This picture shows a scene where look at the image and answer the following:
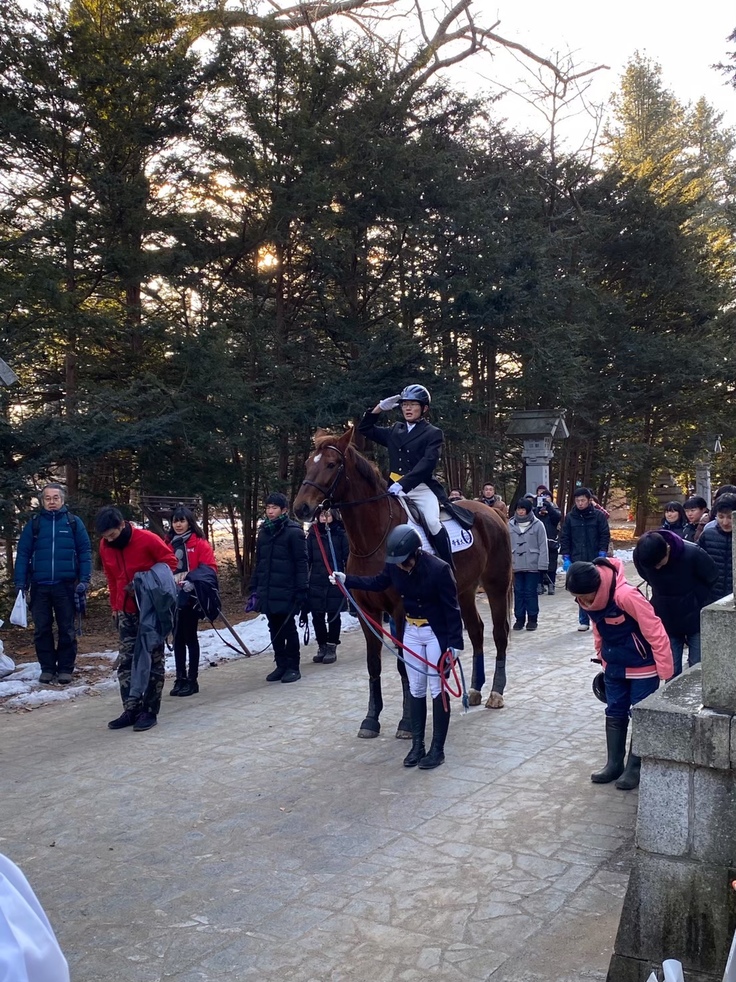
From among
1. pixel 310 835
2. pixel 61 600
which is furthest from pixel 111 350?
pixel 310 835

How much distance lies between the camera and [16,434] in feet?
41.1

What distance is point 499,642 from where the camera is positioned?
374 inches

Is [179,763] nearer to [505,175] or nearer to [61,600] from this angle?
[61,600]

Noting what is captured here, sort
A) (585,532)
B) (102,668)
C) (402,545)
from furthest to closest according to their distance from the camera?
(585,532), (102,668), (402,545)

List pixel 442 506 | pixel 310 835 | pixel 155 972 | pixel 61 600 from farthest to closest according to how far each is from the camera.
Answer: pixel 61 600 < pixel 442 506 < pixel 310 835 < pixel 155 972

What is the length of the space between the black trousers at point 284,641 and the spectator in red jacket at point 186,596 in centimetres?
88

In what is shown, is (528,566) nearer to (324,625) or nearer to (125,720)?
(324,625)

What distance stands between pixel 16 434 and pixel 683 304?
21.9m

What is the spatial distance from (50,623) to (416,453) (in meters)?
5.06

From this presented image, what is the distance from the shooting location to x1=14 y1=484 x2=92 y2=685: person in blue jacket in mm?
10453

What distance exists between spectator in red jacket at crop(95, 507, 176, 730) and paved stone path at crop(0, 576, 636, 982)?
0.21 metres

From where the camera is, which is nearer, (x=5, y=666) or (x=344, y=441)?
(x=344, y=441)

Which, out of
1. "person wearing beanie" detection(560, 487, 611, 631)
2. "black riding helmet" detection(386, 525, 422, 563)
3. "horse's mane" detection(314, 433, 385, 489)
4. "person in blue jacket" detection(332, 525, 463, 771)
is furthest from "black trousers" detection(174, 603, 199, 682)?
"person wearing beanie" detection(560, 487, 611, 631)

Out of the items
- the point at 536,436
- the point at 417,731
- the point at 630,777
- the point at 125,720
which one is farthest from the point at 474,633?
the point at 536,436
